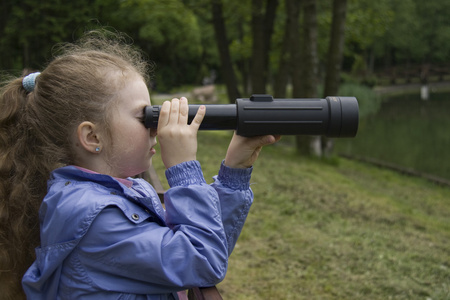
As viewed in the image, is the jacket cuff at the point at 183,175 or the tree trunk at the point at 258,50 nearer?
the jacket cuff at the point at 183,175

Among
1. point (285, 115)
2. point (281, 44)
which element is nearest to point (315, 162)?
point (281, 44)

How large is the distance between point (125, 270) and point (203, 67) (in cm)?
3788

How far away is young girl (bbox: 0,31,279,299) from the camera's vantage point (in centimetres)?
141

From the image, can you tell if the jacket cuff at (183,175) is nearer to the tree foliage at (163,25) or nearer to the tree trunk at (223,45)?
the tree foliage at (163,25)

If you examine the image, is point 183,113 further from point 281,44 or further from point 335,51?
point 281,44

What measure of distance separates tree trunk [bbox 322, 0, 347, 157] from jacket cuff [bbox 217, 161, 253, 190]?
989cm

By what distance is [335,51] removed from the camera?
11.5 meters

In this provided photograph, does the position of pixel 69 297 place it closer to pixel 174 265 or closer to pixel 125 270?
pixel 125 270

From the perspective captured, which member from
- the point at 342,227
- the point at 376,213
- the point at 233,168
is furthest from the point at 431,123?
the point at 233,168

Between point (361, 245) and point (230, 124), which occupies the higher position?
point (230, 124)

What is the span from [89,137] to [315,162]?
382 inches

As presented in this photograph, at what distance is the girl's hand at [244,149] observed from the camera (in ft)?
5.53

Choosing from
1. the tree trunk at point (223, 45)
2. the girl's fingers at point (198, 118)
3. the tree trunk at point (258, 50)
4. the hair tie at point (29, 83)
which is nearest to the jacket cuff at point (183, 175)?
the girl's fingers at point (198, 118)

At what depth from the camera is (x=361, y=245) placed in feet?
16.3
